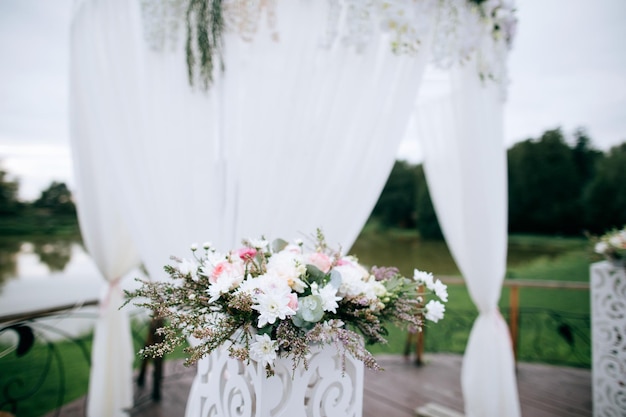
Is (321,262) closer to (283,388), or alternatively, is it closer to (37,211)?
(283,388)

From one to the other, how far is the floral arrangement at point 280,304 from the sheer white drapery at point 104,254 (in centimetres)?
114

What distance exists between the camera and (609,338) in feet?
7.17

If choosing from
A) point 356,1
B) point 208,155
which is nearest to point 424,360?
point 208,155

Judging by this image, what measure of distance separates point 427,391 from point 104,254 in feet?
7.38

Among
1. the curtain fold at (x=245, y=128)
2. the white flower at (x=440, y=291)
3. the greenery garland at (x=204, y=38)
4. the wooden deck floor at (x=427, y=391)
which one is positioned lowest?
the wooden deck floor at (x=427, y=391)

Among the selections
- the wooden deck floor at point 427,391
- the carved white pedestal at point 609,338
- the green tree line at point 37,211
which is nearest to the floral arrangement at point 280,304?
the wooden deck floor at point 427,391

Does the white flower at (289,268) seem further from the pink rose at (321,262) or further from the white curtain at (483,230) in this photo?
the white curtain at (483,230)

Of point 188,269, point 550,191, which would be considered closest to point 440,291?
point 188,269

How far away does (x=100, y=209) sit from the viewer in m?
2.04

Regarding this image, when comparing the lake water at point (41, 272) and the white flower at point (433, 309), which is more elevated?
the white flower at point (433, 309)

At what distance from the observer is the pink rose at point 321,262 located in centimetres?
112

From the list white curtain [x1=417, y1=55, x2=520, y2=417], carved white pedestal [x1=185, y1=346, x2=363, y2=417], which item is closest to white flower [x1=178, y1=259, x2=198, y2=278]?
carved white pedestal [x1=185, y1=346, x2=363, y2=417]

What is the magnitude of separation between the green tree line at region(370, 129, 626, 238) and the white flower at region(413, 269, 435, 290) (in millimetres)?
6498

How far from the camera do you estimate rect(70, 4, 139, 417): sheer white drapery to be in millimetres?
1991
